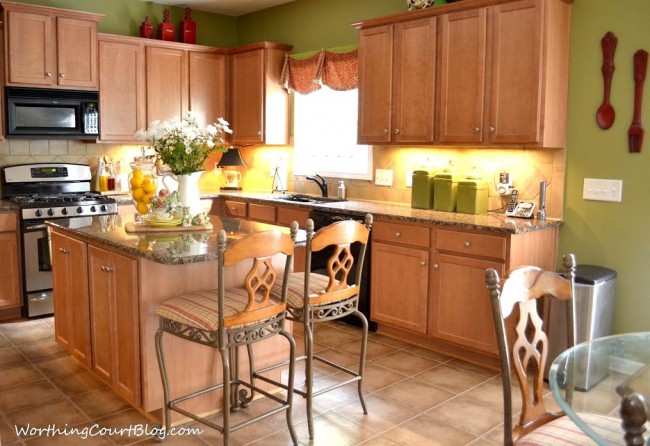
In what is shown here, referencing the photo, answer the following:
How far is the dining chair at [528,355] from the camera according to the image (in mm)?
1910

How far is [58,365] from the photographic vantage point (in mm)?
3822

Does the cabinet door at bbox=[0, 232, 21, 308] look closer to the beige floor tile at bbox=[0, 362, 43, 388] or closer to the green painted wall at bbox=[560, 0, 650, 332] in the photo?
the beige floor tile at bbox=[0, 362, 43, 388]

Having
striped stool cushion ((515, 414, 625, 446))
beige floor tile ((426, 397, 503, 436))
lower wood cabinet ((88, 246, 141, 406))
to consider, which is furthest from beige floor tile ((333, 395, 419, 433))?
striped stool cushion ((515, 414, 625, 446))

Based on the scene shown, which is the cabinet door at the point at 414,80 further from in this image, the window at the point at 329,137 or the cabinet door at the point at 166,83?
the cabinet door at the point at 166,83

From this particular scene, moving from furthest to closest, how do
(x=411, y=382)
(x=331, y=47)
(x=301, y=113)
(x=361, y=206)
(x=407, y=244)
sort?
(x=301, y=113)
(x=331, y=47)
(x=361, y=206)
(x=407, y=244)
(x=411, y=382)

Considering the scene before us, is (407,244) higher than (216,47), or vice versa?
(216,47)

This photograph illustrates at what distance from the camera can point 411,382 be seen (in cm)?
363

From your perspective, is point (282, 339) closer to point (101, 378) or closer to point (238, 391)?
point (238, 391)

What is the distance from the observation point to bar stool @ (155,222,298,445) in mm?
2506

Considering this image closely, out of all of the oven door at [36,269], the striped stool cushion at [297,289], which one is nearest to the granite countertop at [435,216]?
the striped stool cushion at [297,289]

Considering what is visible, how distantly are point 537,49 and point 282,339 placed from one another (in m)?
2.29

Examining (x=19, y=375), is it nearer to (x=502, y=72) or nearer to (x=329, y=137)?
(x=329, y=137)

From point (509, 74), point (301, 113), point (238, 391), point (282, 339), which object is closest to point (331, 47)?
point (301, 113)

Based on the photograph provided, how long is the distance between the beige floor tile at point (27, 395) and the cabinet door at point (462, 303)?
2318 millimetres
